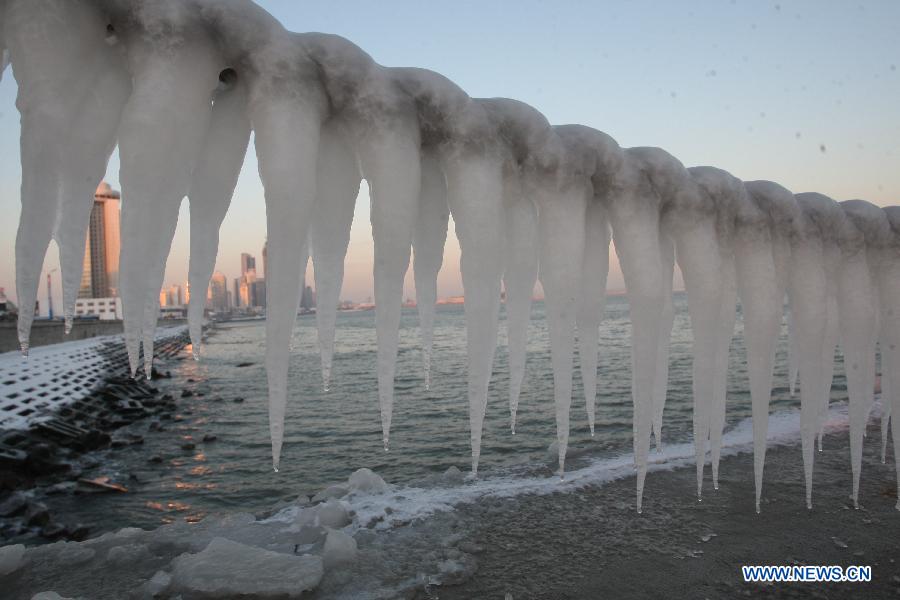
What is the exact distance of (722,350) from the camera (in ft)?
9.63

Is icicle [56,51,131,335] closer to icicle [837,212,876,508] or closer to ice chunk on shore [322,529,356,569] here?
icicle [837,212,876,508]

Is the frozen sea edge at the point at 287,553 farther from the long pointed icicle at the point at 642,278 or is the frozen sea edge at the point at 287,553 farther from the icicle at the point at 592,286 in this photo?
the long pointed icicle at the point at 642,278

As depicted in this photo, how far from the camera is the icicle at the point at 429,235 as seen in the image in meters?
2.13

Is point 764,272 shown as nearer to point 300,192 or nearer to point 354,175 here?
point 354,175

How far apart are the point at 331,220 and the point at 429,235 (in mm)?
424

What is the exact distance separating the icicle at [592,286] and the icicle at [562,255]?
154mm

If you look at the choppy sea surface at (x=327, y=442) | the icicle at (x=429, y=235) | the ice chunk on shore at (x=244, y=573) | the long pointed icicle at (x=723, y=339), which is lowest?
the choppy sea surface at (x=327, y=442)

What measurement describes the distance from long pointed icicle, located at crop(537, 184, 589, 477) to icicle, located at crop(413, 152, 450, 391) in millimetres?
419

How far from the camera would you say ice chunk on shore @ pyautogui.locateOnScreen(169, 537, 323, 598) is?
4.75 m

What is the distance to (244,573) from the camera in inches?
196

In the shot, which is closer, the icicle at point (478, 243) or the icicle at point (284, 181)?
the icicle at point (284, 181)

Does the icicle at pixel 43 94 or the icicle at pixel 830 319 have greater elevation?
the icicle at pixel 43 94

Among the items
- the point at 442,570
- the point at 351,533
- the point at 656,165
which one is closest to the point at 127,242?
the point at 656,165

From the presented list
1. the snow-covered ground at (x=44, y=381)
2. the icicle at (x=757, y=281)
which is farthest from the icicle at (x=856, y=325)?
the snow-covered ground at (x=44, y=381)
